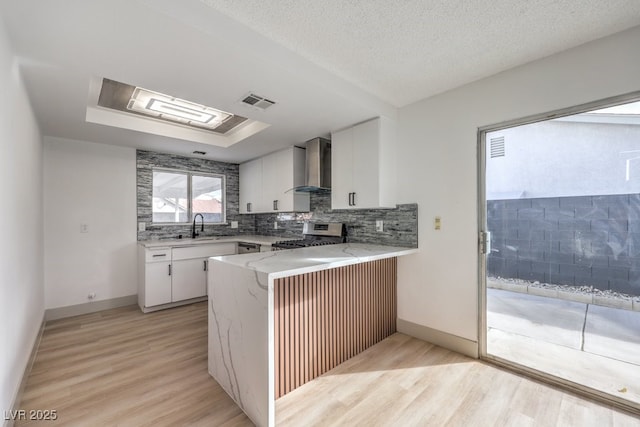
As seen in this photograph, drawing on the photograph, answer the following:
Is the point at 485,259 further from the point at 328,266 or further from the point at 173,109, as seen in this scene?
the point at 173,109

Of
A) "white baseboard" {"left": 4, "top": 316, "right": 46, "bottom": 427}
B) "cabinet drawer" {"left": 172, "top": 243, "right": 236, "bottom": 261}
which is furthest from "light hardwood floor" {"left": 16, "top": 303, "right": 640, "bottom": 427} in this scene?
"cabinet drawer" {"left": 172, "top": 243, "right": 236, "bottom": 261}

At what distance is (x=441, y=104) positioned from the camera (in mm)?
2549

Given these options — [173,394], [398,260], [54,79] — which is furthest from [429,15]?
[173,394]

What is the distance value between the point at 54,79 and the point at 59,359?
2273 mm

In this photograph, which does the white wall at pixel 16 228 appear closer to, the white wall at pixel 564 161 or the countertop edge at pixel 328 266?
the countertop edge at pixel 328 266

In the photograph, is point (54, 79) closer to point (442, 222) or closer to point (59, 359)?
point (59, 359)

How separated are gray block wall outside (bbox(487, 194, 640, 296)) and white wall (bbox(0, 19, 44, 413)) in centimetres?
332

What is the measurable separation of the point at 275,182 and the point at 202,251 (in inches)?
57.7

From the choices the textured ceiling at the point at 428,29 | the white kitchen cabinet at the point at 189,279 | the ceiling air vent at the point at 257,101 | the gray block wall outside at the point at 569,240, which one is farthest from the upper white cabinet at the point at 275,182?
the gray block wall outside at the point at 569,240

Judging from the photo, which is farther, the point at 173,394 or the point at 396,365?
the point at 396,365

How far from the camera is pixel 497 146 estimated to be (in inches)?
92.2

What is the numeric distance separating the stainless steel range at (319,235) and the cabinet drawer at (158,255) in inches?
56.2

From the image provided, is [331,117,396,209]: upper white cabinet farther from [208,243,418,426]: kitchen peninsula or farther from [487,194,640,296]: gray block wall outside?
[487,194,640,296]: gray block wall outside

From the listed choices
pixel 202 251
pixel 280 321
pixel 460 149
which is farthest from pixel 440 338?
pixel 202 251
